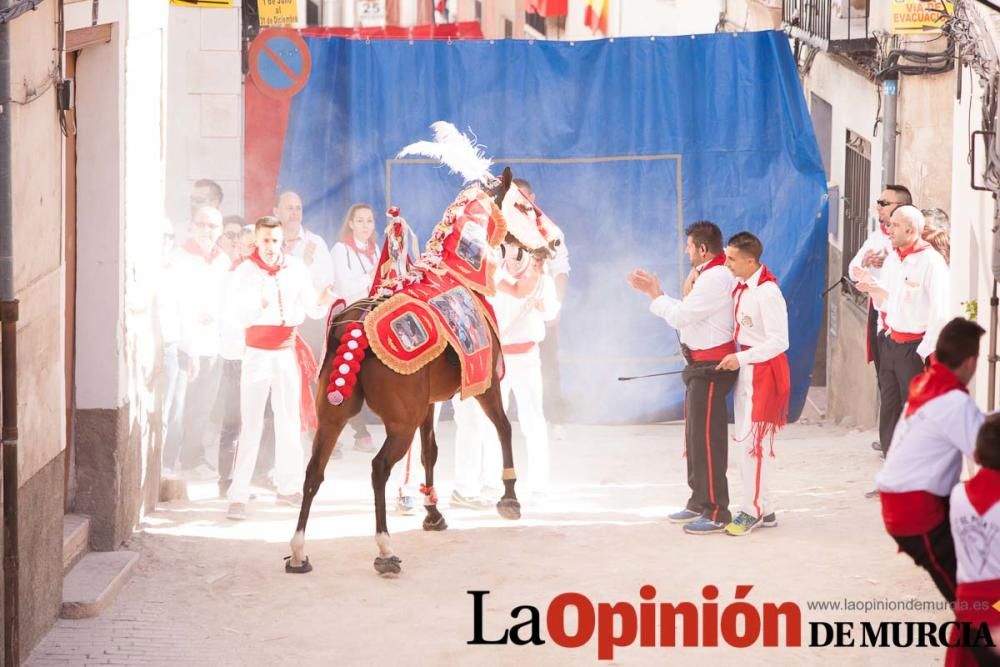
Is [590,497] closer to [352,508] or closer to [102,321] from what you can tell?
[352,508]

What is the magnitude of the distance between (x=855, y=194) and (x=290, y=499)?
271 inches

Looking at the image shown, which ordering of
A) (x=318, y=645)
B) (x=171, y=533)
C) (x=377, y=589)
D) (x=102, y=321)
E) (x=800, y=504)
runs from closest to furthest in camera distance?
(x=318, y=645), (x=377, y=589), (x=102, y=321), (x=171, y=533), (x=800, y=504)

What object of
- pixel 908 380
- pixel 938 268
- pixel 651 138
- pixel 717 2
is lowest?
pixel 908 380

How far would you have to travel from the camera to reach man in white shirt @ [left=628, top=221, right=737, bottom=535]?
10102 millimetres

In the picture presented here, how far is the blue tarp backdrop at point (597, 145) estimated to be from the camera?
13906mm

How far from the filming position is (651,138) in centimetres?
1392

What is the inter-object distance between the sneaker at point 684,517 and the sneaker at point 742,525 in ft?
1.21

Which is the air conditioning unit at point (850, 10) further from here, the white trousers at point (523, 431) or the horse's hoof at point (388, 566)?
the horse's hoof at point (388, 566)

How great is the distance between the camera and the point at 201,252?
39.5ft

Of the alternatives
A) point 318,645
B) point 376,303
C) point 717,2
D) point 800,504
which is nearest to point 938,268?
point 800,504

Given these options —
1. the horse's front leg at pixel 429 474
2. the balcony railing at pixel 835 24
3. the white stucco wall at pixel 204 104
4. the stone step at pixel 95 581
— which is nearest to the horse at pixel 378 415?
the horse's front leg at pixel 429 474

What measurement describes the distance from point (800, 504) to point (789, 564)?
5.44 ft

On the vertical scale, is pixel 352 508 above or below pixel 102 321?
below

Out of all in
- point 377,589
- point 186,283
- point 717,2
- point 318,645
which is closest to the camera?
point 318,645
